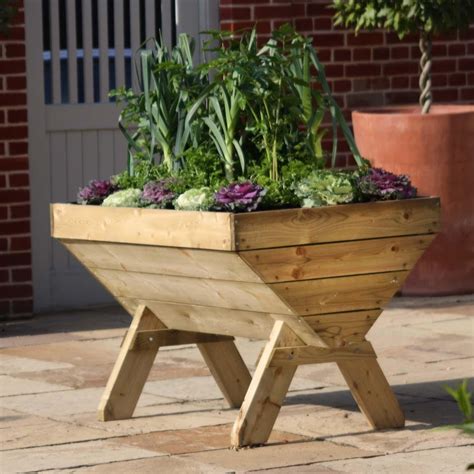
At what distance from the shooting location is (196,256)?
15.6 feet

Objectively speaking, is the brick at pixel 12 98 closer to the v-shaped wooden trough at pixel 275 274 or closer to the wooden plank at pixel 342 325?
the v-shaped wooden trough at pixel 275 274

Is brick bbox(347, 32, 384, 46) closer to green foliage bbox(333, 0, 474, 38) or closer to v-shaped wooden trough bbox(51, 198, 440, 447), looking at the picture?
green foliage bbox(333, 0, 474, 38)

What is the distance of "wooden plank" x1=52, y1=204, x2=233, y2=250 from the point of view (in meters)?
4.60

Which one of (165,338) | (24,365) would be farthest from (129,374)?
(24,365)

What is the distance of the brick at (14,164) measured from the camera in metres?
7.68

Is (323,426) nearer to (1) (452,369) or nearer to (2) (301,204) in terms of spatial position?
(2) (301,204)

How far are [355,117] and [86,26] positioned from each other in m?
1.66

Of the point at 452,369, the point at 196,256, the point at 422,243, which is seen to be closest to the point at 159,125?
the point at 196,256

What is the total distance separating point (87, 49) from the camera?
8.05 meters

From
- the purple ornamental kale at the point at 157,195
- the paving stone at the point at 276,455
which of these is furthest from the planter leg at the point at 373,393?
the purple ornamental kale at the point at 157,195

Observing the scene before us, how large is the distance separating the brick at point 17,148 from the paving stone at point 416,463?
375cm

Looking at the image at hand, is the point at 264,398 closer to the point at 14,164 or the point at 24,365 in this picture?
the point at 24,365

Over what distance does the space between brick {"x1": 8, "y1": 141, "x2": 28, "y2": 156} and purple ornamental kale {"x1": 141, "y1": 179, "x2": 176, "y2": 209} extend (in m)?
2.85

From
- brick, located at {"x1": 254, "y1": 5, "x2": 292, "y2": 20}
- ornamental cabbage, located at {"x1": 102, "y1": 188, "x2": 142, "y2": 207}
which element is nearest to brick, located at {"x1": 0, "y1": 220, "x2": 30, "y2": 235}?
brick, located at {"x1": 254, "y1": 5, "x2": 292, "y2": 20}
